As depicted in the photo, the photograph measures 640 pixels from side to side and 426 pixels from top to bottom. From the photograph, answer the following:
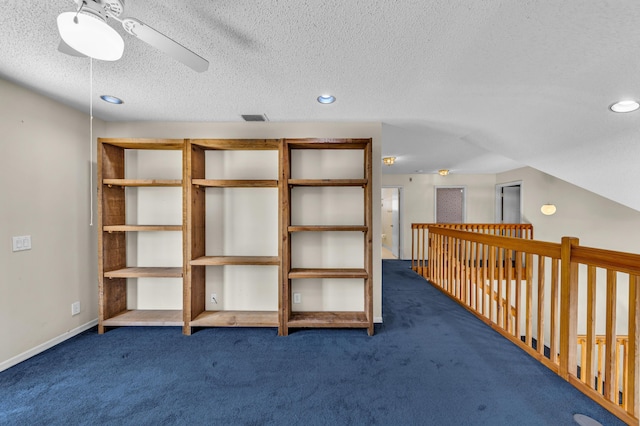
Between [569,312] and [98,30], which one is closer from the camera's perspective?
[98,30]

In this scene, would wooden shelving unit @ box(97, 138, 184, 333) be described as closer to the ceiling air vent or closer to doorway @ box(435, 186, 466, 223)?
the ceiling air vent

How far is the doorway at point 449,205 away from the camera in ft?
22.1

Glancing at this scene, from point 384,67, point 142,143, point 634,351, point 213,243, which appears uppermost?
point 384,67

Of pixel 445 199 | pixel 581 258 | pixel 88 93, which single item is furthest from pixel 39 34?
pixel 445 199

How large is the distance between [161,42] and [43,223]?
7.00 feet

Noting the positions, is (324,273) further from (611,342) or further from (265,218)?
(611,342)

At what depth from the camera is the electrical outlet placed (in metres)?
1.95

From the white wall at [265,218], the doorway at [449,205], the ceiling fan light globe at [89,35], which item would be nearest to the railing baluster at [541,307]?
the white wall at [265,218]

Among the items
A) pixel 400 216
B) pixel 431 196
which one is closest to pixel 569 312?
pixel 400 216

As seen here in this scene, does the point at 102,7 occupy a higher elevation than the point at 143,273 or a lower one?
higher

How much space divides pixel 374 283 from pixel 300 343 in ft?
3.13

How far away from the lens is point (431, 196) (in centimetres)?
662

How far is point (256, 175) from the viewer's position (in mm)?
2738

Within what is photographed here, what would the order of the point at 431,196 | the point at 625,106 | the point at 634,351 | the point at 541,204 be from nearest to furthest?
1. the point at 634,351
2. the point at 625,106
3. the point at 541,204
4. the point at 431,196
